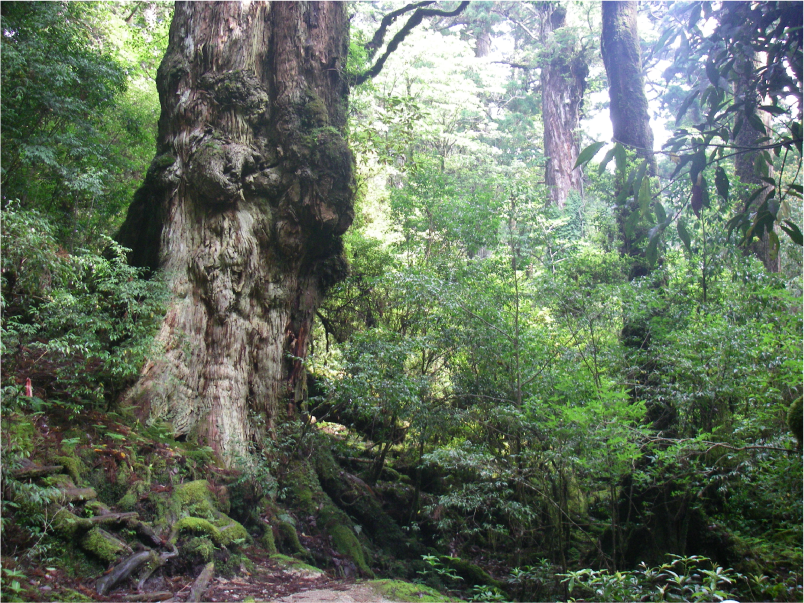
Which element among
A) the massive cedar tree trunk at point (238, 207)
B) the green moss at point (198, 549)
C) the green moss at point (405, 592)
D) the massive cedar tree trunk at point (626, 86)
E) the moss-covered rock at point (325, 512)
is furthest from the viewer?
the massive cedar tree trunk at point (626, 86)

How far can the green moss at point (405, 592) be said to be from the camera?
4.54 m

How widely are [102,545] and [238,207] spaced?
4.39 meters

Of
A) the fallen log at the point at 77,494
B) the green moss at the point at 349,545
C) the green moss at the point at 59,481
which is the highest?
the green moss at the point at 59,481

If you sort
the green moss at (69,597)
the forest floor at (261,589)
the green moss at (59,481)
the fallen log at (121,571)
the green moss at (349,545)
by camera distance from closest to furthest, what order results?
1. the green moss at (69,597)
2. the forest floor at (261,589)
3. the fallen log at (121,571)
4. the green moss at (59,481)
5. the green moss at (349,545)

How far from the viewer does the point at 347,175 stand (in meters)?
7.71

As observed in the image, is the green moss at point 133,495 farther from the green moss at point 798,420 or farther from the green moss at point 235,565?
the green moss at point 798,420

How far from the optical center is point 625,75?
901cm

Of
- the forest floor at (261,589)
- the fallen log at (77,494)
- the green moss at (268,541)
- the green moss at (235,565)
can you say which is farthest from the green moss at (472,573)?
the fallen log at (77,494)

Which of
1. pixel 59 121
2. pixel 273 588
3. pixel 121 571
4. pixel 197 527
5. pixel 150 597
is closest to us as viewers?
pixel 150 597

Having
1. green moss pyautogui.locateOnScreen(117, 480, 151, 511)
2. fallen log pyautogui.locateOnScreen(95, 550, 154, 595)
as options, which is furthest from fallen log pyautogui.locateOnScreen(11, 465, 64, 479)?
fallen log pyautogui.locateOnScreen(95, 550, 154, 595)

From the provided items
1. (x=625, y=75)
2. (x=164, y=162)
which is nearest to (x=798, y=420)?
(x=164, y=162)

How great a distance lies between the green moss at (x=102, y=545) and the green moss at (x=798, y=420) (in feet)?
13.7

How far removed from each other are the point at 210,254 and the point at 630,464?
546 cm

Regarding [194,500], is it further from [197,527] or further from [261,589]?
[261,589]
